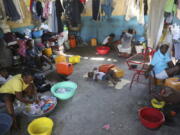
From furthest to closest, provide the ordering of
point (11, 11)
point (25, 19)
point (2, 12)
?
point (25, 19) → point (2, 12) → point (11, 11)

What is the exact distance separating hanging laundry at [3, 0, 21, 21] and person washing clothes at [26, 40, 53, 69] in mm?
722

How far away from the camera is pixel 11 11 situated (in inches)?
152

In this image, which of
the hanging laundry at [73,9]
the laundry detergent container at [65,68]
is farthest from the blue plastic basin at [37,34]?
the laundry detergent container at [65,68]

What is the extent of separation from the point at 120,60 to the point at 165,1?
2.02 m

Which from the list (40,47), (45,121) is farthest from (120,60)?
(45,121)

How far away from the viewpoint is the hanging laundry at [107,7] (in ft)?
16.2

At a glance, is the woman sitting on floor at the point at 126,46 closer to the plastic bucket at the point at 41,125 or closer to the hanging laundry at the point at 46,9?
the hanging laundry at the point at 46,9

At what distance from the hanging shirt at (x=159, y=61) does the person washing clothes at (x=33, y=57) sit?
2556 mm

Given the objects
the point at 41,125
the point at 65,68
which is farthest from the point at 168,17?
the point at 41,125

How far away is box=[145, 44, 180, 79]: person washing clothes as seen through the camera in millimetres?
2639

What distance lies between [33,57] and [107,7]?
2.87 metres

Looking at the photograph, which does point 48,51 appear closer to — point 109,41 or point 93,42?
point 93,42

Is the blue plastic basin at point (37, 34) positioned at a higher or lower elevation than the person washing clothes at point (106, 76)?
higher

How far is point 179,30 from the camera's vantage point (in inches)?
116
